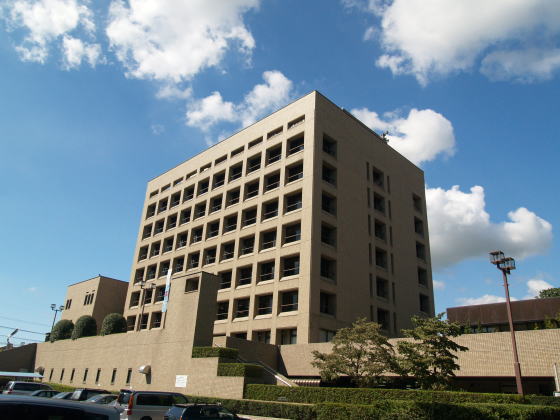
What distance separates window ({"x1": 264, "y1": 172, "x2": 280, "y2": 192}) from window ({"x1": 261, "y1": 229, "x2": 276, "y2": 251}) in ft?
15.8

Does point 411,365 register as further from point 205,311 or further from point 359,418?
point 205,311

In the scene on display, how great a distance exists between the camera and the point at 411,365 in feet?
81.4

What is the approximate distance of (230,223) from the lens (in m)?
51.1


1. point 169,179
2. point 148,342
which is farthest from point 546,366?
point 169,179

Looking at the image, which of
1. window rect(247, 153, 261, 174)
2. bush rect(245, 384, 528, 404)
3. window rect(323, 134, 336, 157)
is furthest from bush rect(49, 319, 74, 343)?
window rect(323, 134, 336, 157)

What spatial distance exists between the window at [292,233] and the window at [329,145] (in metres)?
8.80

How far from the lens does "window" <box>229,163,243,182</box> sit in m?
52.4

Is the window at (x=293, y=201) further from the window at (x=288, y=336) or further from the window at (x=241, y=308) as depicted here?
the window at (x=288, y=336)

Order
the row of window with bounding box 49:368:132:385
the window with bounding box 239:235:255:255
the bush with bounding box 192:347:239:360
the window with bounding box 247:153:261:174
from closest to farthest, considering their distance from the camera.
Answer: the bush with bounding box 192:347:239:360, the row of window with bounding box 49:368:132:385, the window with bounding box 239:235:255:255, the window with bounding box 247:153:261:174

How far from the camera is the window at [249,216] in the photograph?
47625mm

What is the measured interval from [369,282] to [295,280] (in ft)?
30.8

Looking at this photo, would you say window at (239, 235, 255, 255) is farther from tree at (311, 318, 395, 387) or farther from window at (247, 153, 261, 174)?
tree at (311, 318, 395, 387)

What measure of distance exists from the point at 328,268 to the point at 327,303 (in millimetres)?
3252

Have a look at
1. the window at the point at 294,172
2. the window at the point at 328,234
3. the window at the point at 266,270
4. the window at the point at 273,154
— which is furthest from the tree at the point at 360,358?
→ the window at the point at 273,154
